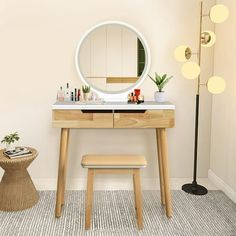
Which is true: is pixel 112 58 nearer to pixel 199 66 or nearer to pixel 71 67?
pixel 71 67

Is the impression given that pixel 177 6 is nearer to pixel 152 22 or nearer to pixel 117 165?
pixel 152 22

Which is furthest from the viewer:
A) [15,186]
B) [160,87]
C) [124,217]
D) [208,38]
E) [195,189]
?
[195,189]

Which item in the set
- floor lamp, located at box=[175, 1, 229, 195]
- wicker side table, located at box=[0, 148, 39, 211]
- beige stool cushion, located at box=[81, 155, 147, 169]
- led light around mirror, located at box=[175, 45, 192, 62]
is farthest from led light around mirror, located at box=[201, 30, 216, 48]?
wicker side table, located at box=[0, 148, 39, 211]

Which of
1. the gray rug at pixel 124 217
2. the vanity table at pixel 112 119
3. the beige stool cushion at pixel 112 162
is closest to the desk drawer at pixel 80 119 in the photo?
the vanity table at pixel 112 119

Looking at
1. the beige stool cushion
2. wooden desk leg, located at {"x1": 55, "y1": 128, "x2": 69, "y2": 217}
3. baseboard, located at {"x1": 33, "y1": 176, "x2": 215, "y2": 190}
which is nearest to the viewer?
the beige stool cushion

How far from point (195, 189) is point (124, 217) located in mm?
816

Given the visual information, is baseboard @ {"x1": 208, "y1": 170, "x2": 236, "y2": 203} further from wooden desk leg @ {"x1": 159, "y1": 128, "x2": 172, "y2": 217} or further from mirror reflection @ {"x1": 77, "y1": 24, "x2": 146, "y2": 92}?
mirror reflection @ {"x1": 77, "y1": 24, "x2": 146, "y2": 92}

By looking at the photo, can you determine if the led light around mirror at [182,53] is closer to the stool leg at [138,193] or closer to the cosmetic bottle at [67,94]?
the cosmetic bottle at [67,94]

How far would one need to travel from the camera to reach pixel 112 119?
9.18 ft

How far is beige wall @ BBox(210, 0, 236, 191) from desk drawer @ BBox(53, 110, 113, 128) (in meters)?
1.03

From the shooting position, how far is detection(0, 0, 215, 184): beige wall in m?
3.15

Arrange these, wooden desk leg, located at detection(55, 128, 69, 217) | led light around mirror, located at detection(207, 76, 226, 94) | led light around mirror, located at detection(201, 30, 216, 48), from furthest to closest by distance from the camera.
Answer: led light around mirror, located at detection(201, 30, 216, 48) < led light around mirror, located at detection(207, 76, 226, 94) < wooden desk leg, located at detection(55, 128, 69, 217)

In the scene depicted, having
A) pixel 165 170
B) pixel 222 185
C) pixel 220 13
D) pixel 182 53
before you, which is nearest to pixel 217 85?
pixel 182 53

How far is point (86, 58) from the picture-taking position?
10.5ft
